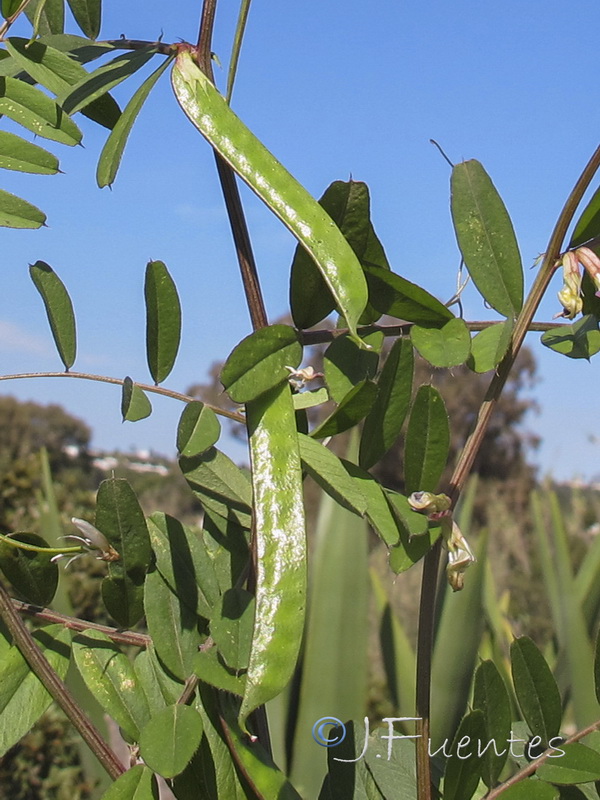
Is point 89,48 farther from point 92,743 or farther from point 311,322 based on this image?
point 92,743

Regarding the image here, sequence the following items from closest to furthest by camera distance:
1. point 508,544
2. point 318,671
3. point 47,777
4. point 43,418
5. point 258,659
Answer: point 258,659 → point 318,671 → point 47,777 → point 508,544 → point 43,418

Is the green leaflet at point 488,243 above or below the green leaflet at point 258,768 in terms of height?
above

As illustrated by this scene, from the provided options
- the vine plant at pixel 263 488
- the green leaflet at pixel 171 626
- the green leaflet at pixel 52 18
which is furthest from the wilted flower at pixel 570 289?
the green leaflet at pixel 52 18

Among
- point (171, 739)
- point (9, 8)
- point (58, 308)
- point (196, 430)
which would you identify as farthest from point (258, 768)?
point (9, 8)

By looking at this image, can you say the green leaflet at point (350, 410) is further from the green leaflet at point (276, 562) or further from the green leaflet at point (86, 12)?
the green leaflet at point (86, 12)

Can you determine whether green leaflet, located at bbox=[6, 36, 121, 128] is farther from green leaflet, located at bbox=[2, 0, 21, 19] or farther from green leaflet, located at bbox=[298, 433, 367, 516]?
green leaflet, located at bbox=[298, 433, 367, 516]

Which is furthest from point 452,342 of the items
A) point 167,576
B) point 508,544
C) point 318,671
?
point 508,544
